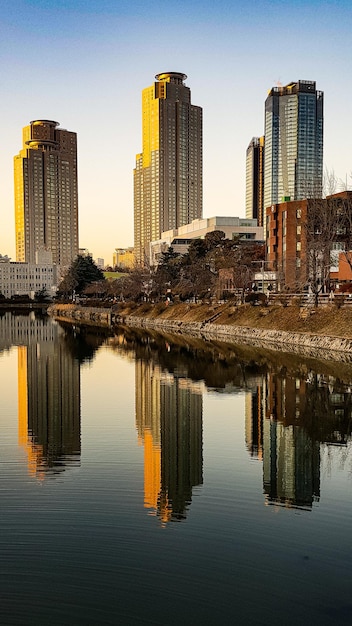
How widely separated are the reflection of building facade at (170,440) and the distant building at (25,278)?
6652 inches

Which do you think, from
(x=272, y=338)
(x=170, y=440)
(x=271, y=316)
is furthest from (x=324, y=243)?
(x=170, y=440)

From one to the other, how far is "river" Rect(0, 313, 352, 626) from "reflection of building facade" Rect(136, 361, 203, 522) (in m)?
0.07

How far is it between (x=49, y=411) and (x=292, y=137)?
186 meters

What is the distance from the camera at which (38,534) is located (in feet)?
33.8

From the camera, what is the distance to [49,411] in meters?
21.5

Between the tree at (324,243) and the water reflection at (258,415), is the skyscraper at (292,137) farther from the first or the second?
the water reflection at (258,415)

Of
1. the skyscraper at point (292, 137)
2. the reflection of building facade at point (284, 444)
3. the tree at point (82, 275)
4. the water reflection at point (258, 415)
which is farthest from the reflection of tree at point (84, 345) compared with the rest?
the skyscraper at point (292, 137)

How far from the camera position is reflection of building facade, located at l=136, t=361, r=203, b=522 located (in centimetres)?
1226

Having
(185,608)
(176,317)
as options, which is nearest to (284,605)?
(185,608)

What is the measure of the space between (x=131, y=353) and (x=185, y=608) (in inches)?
1394

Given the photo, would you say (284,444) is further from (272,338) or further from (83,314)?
(83,314)

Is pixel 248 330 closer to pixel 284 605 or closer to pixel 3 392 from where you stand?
pixel 3 392

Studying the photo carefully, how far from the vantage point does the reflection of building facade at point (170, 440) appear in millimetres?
12258

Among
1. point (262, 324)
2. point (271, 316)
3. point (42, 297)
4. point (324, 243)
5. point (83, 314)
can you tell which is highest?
point (324, 243)
